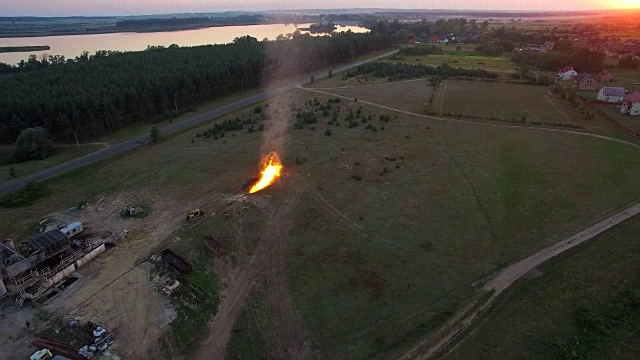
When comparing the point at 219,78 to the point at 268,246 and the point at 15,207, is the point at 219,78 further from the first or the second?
the point at 268,246

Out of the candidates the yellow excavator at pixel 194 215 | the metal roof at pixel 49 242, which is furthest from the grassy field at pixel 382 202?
the metal roof at pixel 49 242

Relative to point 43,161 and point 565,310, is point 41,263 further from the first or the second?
point 565,310

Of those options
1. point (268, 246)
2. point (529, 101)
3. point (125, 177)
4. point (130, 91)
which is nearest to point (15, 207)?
point (125, 177)

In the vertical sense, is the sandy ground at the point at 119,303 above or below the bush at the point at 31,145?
below

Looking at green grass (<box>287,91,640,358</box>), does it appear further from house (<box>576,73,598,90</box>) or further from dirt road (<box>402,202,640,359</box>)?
house (<box>576,73,598,90</box>)

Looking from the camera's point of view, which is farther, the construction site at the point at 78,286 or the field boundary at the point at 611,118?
the field boundary at the point at 611,118

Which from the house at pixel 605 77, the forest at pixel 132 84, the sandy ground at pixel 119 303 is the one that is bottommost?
the sandy ground at pixel 119 303

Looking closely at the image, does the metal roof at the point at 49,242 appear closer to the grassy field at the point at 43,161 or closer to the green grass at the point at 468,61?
the grassy field at the point at 43,161

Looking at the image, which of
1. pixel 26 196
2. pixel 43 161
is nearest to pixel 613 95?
pixel 26 196
